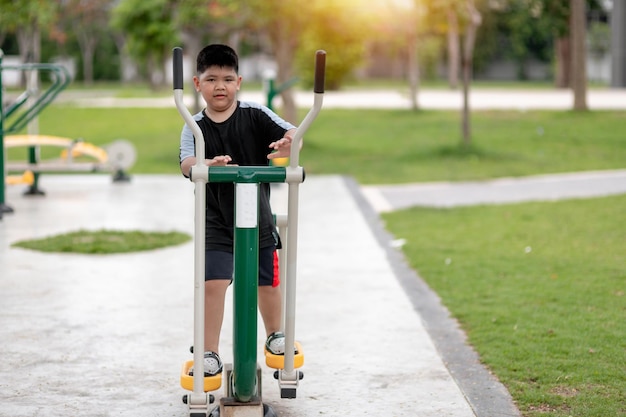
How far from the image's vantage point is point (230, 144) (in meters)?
4.27

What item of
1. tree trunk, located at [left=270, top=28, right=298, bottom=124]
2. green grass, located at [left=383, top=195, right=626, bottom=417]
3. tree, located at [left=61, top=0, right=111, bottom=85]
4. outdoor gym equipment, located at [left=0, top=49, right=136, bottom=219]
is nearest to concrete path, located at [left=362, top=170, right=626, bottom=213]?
green grass, located at [left=383, top=195, right=626, bottom=417]

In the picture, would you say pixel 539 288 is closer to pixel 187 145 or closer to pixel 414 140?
pixel 187 145

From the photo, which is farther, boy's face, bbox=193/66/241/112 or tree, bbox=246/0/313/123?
tree, bbox=246/0/313/123

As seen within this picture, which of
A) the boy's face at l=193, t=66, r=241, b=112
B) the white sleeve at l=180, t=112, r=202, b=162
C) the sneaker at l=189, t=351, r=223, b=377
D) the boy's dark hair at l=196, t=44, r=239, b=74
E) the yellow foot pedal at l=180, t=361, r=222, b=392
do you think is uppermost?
the boy's dark hair at l=196, t=44, r=239, b=74

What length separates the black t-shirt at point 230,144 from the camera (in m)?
4.23

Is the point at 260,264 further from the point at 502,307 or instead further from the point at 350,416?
the point at 502,307

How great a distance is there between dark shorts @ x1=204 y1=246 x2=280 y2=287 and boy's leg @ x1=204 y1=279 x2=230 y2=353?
3cm

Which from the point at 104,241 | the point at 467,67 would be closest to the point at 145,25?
the point at 467,67

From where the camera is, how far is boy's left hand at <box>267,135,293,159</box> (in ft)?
13.2

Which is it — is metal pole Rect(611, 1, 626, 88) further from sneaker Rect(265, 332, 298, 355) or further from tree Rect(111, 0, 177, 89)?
sneaker Rect(265, 332, 298, 355)

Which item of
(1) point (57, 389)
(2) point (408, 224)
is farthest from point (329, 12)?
(1) point (57, 389)

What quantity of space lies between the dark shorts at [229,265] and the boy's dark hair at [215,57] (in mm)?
725

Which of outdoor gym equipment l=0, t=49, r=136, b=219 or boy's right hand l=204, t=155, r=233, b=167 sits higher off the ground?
boy's right hand l=204, t=155, r=233, b=167

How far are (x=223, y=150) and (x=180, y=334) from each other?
1.76 m
